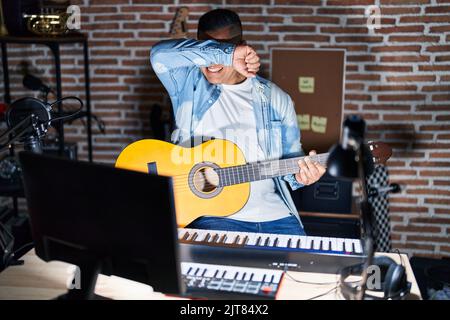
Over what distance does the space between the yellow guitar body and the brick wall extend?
5.30 feet

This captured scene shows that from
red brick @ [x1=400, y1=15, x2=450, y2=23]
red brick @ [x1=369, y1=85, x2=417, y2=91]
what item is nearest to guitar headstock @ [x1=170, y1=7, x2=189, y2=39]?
red brick @ [x1=369, y1=85, x2=417, y2=91]

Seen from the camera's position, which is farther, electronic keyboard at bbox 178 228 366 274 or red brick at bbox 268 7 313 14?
red brick at bbox 268 7 313 14

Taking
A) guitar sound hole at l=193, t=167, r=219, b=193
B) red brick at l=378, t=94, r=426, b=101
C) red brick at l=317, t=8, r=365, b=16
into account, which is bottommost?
guitar sound hole at l=193, t=167, r=219, b=193

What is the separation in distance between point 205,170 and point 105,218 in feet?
3.75

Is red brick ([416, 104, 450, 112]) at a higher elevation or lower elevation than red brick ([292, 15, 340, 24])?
lower

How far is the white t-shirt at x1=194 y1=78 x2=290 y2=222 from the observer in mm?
2592

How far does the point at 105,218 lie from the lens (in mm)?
1411

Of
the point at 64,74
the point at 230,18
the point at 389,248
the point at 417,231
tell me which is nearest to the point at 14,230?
the point at 64,74

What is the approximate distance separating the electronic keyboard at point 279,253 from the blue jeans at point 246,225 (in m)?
0.54

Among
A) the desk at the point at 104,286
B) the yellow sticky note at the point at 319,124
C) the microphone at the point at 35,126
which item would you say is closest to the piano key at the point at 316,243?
the desk at the point at 104,286

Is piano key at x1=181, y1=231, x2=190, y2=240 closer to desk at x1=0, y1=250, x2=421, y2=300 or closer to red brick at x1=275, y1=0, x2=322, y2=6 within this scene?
desk at x1=0, y1=250, x2=421, y2=300

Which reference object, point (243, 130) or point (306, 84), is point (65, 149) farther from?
point (306, 84)

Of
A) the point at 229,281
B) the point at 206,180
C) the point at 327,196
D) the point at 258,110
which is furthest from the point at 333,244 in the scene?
the point at 327,196
